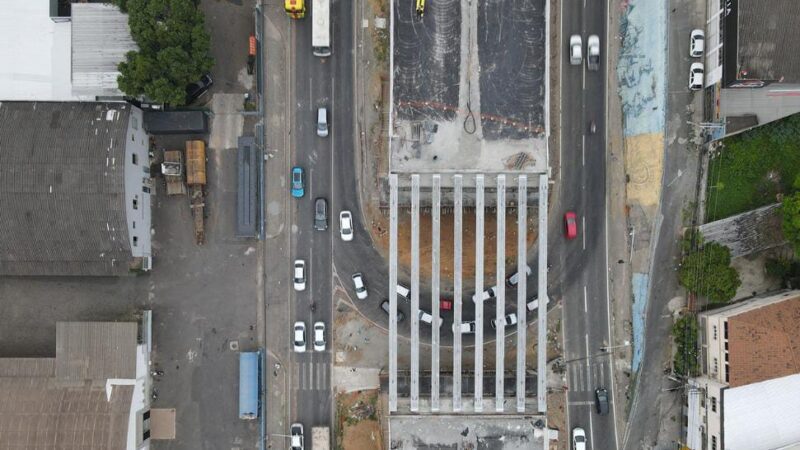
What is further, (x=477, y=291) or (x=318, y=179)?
(x=318, y=179)

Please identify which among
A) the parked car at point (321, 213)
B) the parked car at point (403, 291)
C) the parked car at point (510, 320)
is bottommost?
the parked car at point (510, 320)

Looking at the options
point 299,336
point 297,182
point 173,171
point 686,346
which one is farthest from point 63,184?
point 686,346

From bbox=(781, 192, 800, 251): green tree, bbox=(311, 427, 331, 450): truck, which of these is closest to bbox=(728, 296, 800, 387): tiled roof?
bbox=(781, 192, 800, 251): green tree

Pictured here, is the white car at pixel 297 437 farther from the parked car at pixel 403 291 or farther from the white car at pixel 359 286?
the parked car at pixel 403 291

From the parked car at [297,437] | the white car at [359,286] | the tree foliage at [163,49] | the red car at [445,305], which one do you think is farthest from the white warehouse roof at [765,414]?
the tree foliage at [163,49]

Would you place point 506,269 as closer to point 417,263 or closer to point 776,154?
point 417,263

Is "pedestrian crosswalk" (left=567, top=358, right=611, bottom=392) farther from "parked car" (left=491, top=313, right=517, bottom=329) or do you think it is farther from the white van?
the white van

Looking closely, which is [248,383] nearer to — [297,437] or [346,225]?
[297,437]
